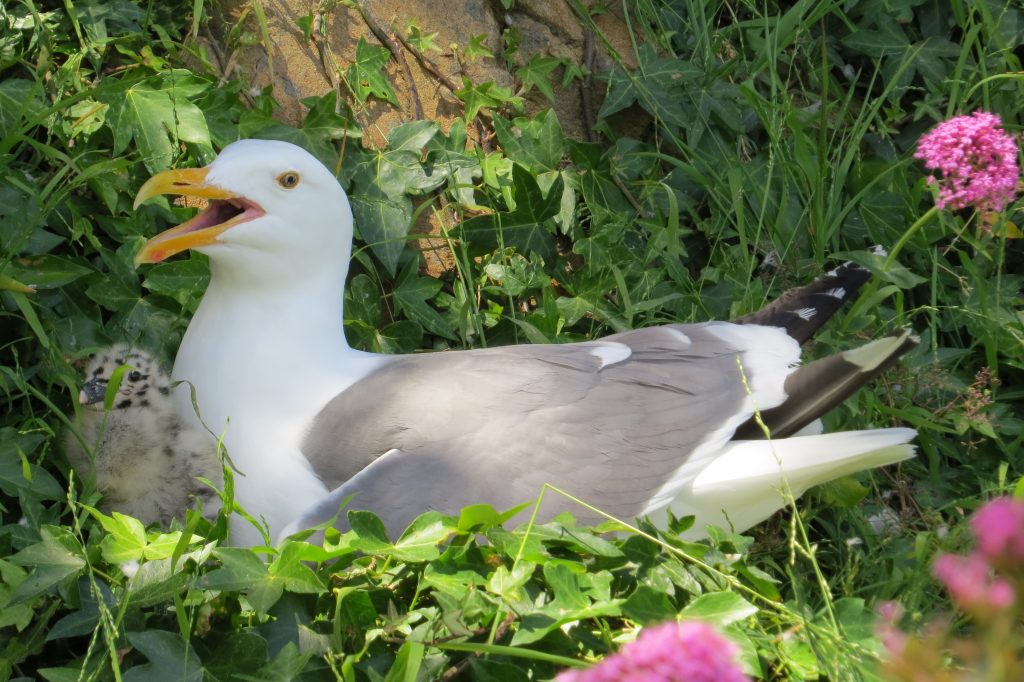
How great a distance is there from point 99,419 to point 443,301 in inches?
41.4

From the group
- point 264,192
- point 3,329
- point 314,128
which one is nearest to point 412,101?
point 314,128

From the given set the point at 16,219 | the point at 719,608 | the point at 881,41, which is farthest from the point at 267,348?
the point at 881,41

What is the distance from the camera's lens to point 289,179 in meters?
2.45

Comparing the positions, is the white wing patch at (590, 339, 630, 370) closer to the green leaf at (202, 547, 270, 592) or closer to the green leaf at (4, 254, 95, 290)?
the green leaf at (202, 547, 270, 592)

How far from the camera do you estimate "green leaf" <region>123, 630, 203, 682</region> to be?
172cm

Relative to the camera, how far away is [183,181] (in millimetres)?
2379

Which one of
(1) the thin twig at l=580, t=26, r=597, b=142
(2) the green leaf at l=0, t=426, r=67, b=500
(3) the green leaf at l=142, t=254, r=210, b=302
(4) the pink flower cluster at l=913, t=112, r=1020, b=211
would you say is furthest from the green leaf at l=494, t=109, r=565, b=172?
(2) the green leaf at l=0, t=426, r=67, b=500

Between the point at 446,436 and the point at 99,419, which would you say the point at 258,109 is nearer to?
the point at 99,419

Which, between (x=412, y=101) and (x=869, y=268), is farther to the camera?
(x=412, y=101)

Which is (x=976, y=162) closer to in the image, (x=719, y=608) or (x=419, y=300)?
(x=719, y=608)

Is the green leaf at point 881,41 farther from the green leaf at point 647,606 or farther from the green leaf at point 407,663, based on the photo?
the green leaf at point 407,663

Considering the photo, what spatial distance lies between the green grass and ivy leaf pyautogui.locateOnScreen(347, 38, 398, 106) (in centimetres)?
3

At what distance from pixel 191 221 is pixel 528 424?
0.85 m

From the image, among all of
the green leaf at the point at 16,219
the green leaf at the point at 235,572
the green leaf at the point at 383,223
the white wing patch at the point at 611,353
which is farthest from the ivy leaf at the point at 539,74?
the green leaf at the point at 235,572
